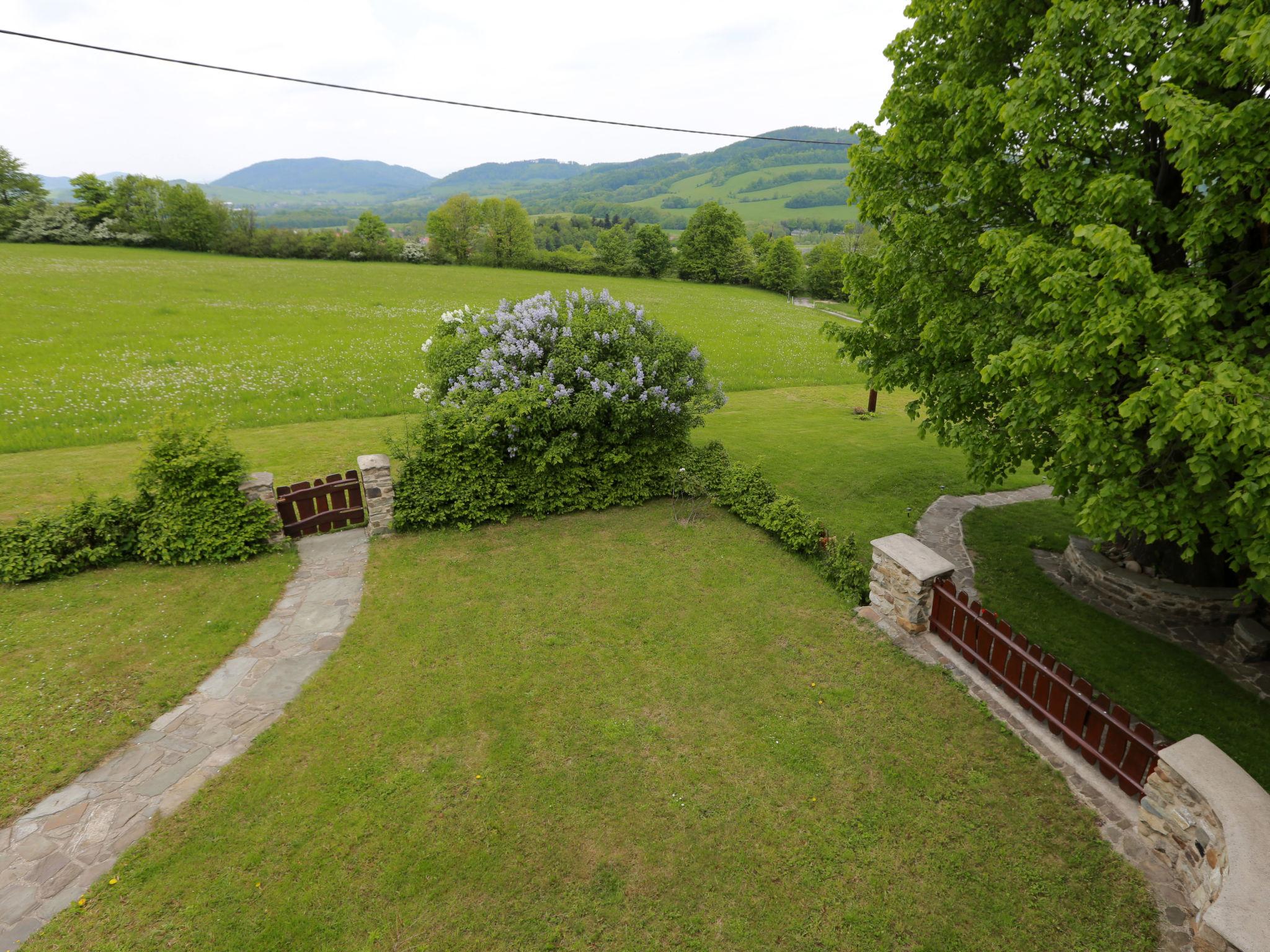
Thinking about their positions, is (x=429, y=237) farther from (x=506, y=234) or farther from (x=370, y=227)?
(x=506, y=234)

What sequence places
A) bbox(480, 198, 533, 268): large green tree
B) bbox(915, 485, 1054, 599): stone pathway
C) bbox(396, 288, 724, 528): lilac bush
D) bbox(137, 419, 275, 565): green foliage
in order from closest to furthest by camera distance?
bbox(137, 419, 275, 565): green foliage, bbox(915, 485, 1054, 599): stone pathway, bbox(396, 288, 724, 528): lilac bush, bbox(480, 198, 533, 268): large green tree

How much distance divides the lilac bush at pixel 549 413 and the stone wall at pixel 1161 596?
7.63m

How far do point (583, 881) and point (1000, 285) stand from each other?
321 inches

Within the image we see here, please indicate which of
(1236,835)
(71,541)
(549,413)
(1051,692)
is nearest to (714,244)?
(549,413)

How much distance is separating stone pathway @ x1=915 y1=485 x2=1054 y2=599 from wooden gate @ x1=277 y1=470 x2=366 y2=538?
11.0 metres

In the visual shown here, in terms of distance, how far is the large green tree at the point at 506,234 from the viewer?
71625 millimetres

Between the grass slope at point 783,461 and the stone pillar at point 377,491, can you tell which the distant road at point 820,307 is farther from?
the stone pillar at point 377,491

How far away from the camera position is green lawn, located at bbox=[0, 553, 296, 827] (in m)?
6.81

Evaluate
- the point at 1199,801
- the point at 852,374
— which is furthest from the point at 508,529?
the point at 852,374

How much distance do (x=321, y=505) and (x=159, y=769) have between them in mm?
6184

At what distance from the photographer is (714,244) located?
228 feet

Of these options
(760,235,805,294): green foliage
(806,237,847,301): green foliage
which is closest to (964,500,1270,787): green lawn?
(806,237,847,301): green foliage

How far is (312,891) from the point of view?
5.45 m

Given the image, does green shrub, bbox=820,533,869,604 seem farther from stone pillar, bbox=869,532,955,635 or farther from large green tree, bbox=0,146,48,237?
large green tree, bbox=0,146,48,237
